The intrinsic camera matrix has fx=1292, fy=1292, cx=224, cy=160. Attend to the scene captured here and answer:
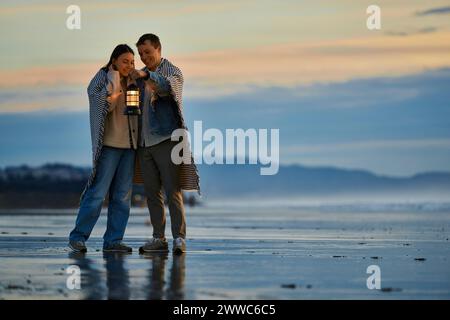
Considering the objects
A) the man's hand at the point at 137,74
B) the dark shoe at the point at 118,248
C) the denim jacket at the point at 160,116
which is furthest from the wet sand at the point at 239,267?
the man's hand at the point at 137,74

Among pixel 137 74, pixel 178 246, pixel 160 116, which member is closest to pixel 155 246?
pixel 178 246

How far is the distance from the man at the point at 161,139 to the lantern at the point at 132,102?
182mm

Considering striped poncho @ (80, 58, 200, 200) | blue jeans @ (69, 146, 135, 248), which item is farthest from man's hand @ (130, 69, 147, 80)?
blue jeans @ (69, 146, 135, 248)

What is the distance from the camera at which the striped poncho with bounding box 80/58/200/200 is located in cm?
1351

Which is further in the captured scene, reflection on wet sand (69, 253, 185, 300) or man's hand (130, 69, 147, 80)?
man's hand (130, 69, 147, 80)

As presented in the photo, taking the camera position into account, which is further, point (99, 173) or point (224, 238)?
point (224, 238)

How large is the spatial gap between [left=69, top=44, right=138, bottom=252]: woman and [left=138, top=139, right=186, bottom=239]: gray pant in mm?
257

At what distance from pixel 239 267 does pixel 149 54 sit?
9.55 feet

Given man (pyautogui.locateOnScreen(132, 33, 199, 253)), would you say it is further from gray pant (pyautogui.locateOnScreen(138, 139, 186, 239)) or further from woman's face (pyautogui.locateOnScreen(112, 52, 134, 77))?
woman's face (pyautogui.locateOnScreen(112, 52, 134, 77))
